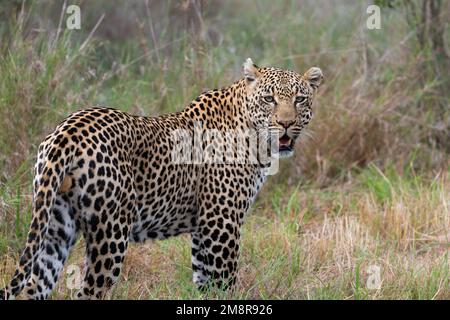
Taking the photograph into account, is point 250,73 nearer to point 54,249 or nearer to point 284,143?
point 284,143

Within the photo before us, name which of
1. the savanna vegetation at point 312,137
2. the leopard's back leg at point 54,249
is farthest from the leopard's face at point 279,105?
the leopard's back leg at point 54,249

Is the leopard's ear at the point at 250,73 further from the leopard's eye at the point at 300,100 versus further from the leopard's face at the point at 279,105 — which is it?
the leopard's eye at the point at 300,100

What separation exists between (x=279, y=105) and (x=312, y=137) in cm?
135

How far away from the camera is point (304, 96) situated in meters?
6.72

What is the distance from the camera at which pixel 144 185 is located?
19.4 ft

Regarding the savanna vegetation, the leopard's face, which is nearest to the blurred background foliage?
the savanna vegetation

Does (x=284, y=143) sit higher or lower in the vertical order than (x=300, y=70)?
lower

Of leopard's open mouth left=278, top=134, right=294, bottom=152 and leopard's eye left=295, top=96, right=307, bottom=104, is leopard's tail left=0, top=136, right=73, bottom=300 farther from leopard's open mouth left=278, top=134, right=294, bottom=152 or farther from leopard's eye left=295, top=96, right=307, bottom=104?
leopard's eye left=295, top=96, right=307, bottom=104

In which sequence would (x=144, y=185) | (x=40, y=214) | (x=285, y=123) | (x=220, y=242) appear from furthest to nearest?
(x=285, y=123)
(x=220, y=242)
(x=144, y=185)
(x=40, y=214)

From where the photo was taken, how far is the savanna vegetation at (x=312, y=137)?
6848mm

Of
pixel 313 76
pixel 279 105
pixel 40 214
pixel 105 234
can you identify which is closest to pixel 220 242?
pixel 279 105

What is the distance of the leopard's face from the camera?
6.58 m
